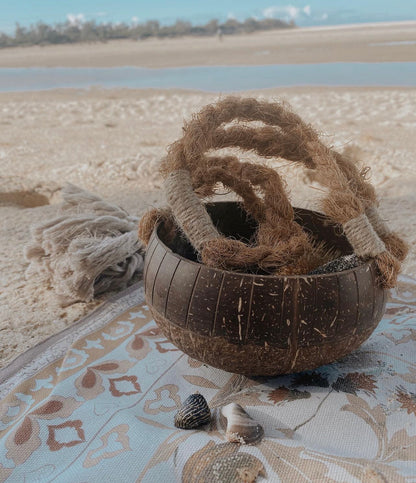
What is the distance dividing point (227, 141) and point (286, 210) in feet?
1.17

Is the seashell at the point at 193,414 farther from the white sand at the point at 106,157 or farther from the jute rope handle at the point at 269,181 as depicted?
the white sand at the point at 106,157

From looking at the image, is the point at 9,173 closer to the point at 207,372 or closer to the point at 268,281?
the point at 207,372

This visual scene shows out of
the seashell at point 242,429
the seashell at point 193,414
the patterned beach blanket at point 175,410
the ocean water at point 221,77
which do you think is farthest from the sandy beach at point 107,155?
the ocean water at point 221,77

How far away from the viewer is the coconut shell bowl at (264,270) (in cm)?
147

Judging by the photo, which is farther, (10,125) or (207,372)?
(10,125)

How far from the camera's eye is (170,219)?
6.20ft

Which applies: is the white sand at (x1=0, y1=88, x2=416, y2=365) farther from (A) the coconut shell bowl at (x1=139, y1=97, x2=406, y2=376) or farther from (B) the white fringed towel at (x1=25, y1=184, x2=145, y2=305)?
(A) the coconut shell bowl at (x1=139, y1=97, x2=406, y2=376)

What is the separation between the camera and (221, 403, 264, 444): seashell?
146cm

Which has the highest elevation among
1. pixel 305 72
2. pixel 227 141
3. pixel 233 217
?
pixel 227 141

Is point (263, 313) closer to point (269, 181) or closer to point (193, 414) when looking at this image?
point (193, 414)

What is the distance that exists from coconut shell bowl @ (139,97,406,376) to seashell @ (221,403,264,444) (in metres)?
0.15

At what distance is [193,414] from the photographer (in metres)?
1.54

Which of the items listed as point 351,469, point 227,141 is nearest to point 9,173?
point 227,141

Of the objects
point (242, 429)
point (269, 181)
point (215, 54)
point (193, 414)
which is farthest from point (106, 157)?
point (215, 54)
